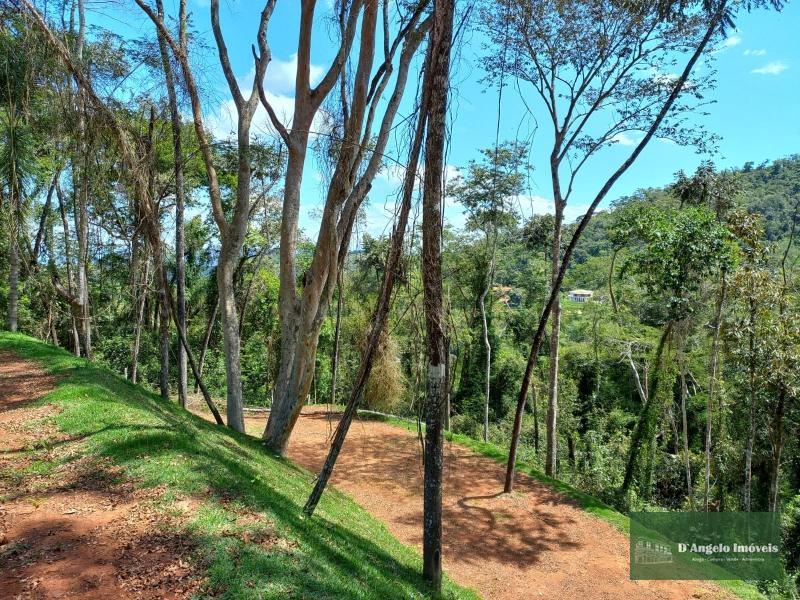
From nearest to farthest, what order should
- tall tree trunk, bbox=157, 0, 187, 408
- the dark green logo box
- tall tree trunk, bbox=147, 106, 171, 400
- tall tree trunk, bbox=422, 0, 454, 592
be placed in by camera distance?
tall tree trunk, bbox=422, 0, 454, 592
tall tree trunk, bbox=147, 106, 171, 400
the dark green logo box
tall tree trunk, bbox=157, 0, 187, 408

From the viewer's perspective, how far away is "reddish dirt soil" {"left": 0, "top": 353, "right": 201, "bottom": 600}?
301cm

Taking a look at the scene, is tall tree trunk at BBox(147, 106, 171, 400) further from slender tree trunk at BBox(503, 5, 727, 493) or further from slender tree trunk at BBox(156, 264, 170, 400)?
slender tree trunk at BBox(503, 5, 727, 493)

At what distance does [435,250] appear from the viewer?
4.47 meters

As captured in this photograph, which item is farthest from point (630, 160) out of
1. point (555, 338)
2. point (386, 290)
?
point (386, 290)

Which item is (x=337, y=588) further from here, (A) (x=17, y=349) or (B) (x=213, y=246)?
(B) (x=213, y=246)

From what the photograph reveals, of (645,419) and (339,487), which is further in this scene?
(645,419)

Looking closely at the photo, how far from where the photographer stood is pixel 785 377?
11305 mm

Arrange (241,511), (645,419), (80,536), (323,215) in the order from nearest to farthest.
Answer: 1. (80,536)
2. (241,511)
3. (323,215)
4. (645,419)

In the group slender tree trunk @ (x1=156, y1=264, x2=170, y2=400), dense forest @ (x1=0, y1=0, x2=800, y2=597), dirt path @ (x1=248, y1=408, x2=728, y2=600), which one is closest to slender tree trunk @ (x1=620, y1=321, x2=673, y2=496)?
dense forest @ (x1=0, y1=0, x2=800, y2=597)

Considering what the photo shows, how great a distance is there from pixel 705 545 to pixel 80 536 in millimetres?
12474

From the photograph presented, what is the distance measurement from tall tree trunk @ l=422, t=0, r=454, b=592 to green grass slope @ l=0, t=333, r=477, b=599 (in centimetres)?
100

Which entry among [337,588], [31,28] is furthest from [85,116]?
[337,588]

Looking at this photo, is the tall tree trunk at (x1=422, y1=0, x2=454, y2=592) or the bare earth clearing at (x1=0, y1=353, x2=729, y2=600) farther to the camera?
the tall tree trunk at (x1=422, y1=0, x2=454, y2=592)

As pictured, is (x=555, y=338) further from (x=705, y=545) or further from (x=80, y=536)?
(x=80, y=536)
